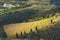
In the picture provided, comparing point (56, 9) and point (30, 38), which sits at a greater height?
point (56, 9)

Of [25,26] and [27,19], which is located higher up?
[27,19]

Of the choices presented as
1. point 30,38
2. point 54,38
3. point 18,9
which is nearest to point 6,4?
point 18,9

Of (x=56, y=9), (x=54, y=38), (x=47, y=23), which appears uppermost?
(x=56, y=9)

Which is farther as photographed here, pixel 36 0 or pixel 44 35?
pixel 36 0

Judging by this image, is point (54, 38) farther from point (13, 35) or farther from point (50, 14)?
point (13, 35)

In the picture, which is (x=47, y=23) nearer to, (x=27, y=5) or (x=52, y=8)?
(x=52, y=8)

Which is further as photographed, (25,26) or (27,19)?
(27,19)
